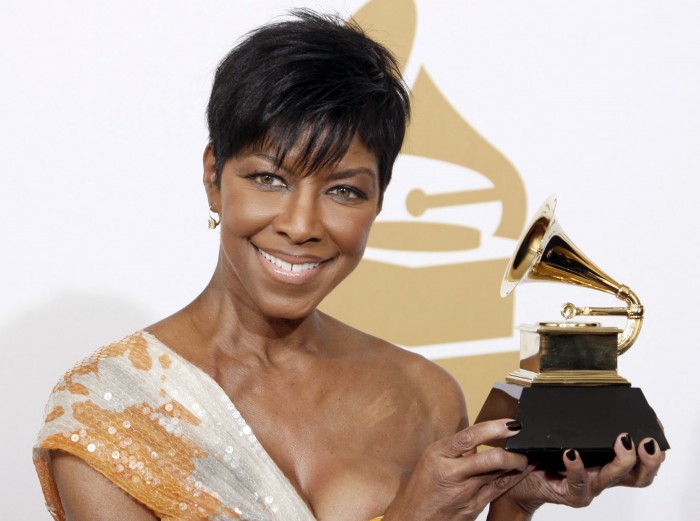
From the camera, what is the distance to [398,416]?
6.75ft

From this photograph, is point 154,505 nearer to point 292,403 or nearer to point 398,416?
point 292,403

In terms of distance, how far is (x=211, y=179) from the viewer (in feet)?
6.19

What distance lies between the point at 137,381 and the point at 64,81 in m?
1.09

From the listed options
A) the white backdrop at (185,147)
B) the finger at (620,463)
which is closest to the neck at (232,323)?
the finger at (620,463)

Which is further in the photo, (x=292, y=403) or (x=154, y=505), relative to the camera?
(x=292, y=403)

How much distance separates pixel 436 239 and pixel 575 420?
124cm

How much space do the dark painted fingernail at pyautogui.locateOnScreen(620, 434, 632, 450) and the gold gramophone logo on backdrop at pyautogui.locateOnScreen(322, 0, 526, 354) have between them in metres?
1.23

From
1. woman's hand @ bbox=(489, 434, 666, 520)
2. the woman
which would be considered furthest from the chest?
woman's hand @ bbox=(489, 434, 666, 520)

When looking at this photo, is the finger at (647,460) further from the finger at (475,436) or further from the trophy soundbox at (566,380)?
the finger at (475,436)

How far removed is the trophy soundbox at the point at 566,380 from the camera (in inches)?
68.2

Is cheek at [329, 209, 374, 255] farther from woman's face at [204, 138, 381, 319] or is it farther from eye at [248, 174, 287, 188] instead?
eye at [248, 174, 287, 188]

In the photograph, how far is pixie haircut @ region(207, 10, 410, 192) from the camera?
5.66ft

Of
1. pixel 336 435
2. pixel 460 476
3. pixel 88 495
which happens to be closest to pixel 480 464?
pixel 460 476

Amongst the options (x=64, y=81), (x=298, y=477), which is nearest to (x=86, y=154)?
(x=64, y=81)
